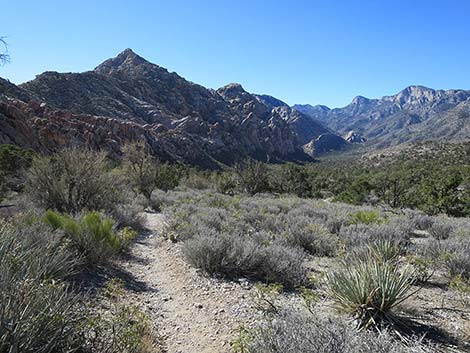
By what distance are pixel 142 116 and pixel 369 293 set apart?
101069 millimetres

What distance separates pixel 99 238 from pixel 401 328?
546 centimetres

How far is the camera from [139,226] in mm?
11367

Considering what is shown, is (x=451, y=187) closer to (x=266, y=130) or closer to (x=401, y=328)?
(x=401, y=328)

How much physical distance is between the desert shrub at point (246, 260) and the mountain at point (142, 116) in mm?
25173

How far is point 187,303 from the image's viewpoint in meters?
5.53

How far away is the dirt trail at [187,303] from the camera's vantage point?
4379mm

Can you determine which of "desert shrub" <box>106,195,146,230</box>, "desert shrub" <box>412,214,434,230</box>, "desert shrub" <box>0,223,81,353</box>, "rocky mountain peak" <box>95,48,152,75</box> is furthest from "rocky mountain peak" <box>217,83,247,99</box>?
"desert shrub" <box>0,223,81,353</box>

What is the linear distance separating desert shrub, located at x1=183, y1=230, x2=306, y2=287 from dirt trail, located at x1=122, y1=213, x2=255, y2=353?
35cm

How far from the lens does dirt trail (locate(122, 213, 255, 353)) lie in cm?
438

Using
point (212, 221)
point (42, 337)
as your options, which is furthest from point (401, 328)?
point (212, 221)

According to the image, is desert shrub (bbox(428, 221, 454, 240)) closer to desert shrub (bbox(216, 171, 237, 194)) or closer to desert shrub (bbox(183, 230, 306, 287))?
desert shrub (bbox(183, 230, 306, 287))

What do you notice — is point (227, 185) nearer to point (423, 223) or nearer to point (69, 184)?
point (423, 223)

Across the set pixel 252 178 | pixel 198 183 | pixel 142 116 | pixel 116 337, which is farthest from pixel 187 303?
pixel 142 116

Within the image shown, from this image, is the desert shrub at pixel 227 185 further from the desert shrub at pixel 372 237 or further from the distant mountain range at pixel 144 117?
the desert shrub at pixel 372 237
